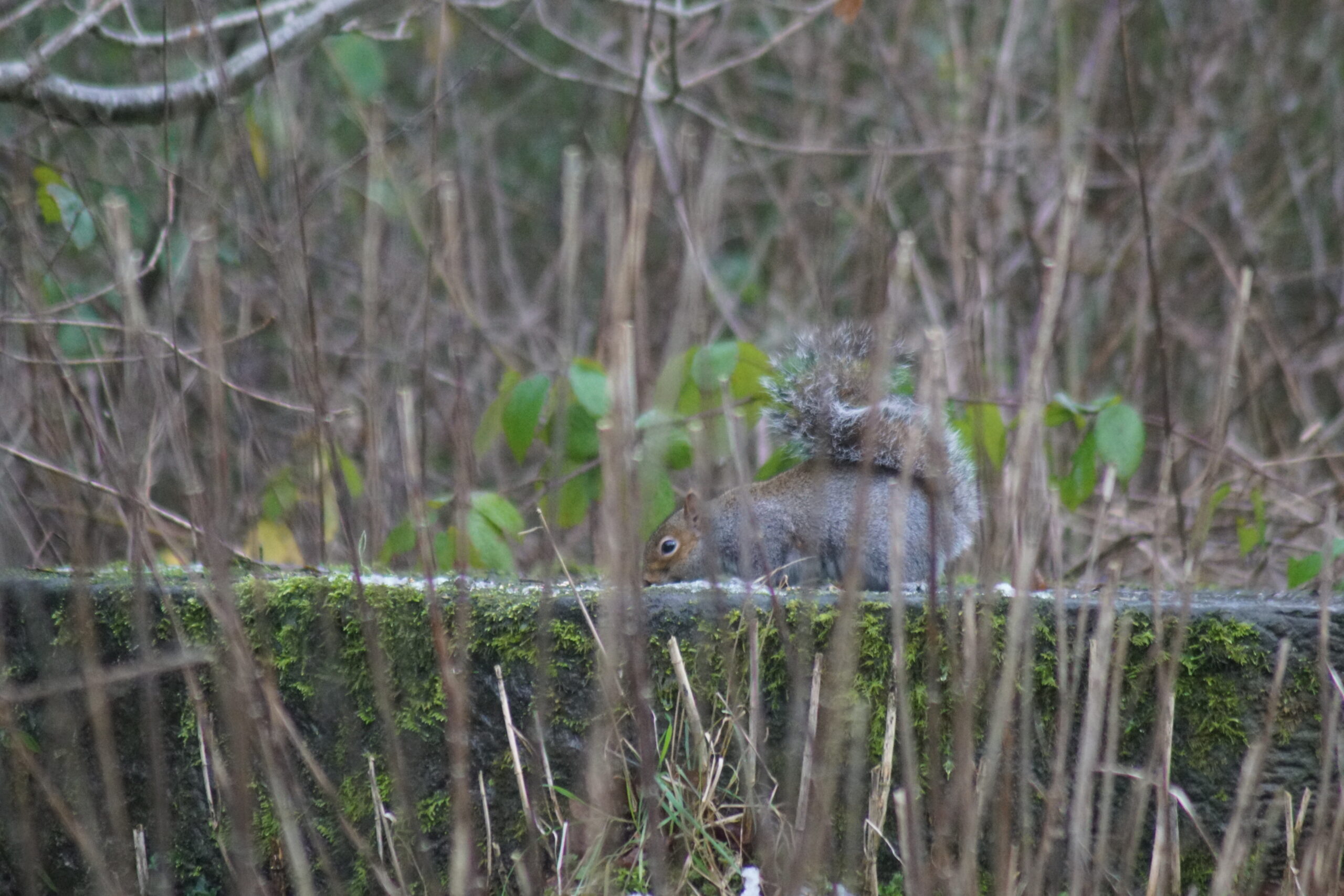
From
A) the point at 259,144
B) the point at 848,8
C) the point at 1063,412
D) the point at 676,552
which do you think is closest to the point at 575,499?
the point at 676,552

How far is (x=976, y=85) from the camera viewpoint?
14.9 feet

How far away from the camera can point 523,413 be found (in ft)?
7.25

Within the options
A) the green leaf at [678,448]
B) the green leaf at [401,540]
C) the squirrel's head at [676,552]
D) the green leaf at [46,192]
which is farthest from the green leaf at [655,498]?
the green leaf at [46,192]

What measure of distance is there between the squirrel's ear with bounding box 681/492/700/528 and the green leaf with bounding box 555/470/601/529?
0.60 metres

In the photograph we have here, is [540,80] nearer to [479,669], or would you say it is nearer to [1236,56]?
[1236,56]

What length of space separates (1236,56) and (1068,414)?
367cm

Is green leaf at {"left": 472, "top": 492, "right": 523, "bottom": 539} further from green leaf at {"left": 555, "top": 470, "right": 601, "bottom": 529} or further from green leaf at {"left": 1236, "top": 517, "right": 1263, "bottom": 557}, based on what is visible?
green leaf at {"left": 1236, "top": 517, "right": 1263, "bottom": 557}

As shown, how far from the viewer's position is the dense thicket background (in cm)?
267

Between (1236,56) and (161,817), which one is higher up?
(1236,56)

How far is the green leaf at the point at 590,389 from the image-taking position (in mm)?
2152

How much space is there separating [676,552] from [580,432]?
918mm

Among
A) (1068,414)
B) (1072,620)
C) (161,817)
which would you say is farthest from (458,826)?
(1068,414)

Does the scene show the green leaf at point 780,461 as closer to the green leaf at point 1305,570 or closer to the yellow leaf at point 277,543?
the green leaf at point 1305,570

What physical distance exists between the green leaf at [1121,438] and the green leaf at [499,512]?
1.08 meters
